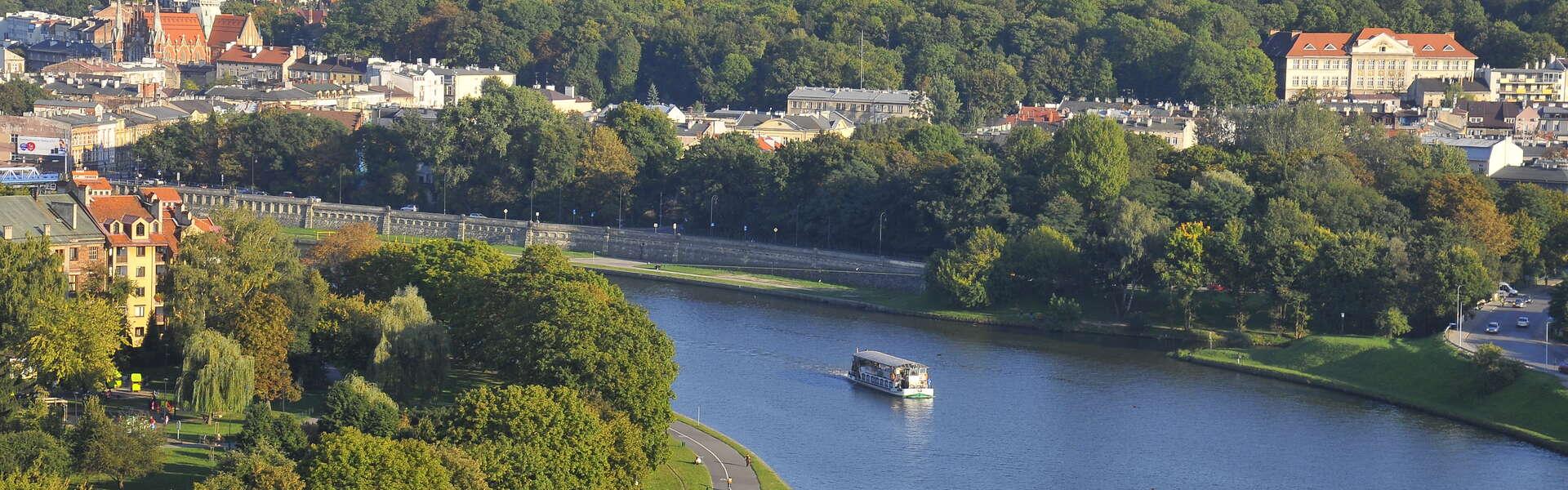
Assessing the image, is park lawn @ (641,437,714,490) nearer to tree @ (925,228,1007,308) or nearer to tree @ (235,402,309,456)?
tree @ (235,402,309,456)

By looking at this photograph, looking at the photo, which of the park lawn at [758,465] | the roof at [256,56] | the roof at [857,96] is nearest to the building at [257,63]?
the roof at [256,56]

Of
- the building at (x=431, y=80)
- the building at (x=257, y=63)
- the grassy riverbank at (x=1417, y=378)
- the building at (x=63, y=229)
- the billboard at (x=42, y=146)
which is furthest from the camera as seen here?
the building at (x=257, y=63)

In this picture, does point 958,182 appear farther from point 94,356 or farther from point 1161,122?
point 94,356

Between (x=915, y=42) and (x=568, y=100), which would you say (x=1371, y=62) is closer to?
(x=915, y=42)

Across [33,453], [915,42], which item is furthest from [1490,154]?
[33,453]

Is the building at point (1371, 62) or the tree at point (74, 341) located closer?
the tree at point (74, 341)

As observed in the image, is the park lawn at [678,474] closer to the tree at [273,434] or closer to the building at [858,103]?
the tree at [273,434]
